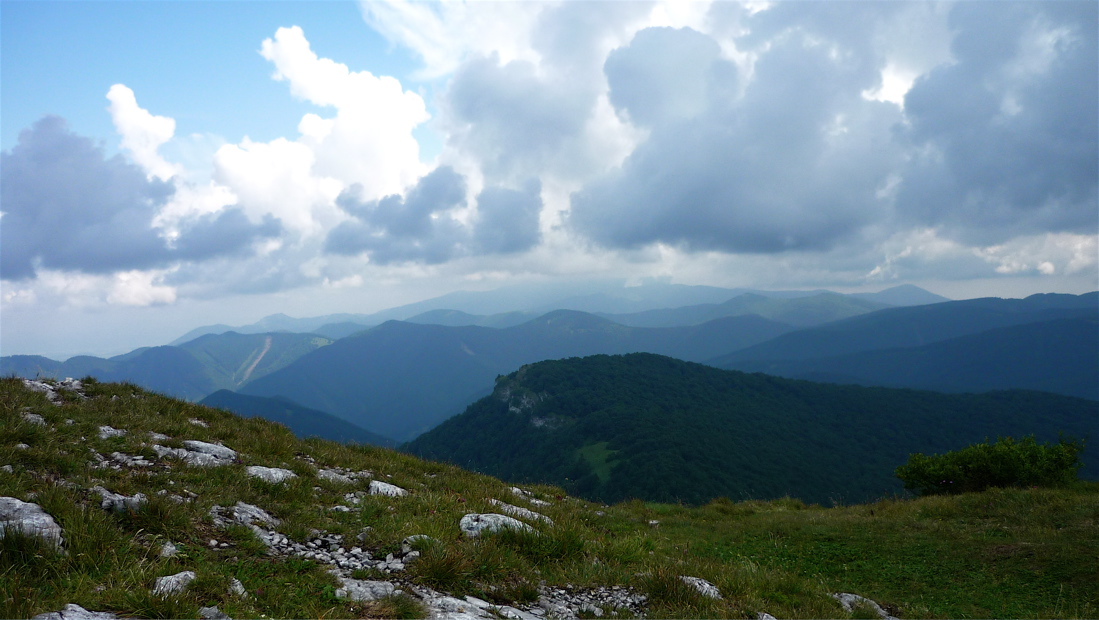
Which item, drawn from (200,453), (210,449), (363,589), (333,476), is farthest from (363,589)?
(210,449)

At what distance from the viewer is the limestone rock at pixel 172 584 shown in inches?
197

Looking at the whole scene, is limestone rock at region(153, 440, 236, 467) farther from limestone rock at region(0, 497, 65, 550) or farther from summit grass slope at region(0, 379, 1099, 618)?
limestone rock at region(0, 497, 65, 550)

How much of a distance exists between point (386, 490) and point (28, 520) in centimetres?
597

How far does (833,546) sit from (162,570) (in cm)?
1642

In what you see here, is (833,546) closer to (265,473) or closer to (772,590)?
(772,590)

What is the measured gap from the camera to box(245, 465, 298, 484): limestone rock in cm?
955

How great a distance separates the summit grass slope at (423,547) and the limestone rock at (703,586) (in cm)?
15

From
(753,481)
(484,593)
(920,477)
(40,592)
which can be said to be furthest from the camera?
(753,481)

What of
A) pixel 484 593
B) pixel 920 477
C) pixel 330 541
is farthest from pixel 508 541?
pixel 920 477

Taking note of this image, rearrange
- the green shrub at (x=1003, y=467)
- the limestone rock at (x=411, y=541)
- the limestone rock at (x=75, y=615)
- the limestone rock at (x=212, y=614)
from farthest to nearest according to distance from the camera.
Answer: the green shrub at (x=1003, y=467) → the limestone rock at (x=411, y=541) → the limestone rock at (x=212, y=614) → the limestone rock at (x=75, y=615)

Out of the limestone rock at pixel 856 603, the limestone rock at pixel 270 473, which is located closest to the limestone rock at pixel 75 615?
the limestone rock at pixel 270 473

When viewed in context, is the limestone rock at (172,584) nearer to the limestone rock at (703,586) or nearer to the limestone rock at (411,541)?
the limestone rock at (411,541)

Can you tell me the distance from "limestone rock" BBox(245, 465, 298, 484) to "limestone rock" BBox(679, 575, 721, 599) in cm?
795

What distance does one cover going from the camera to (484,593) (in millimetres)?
6723
